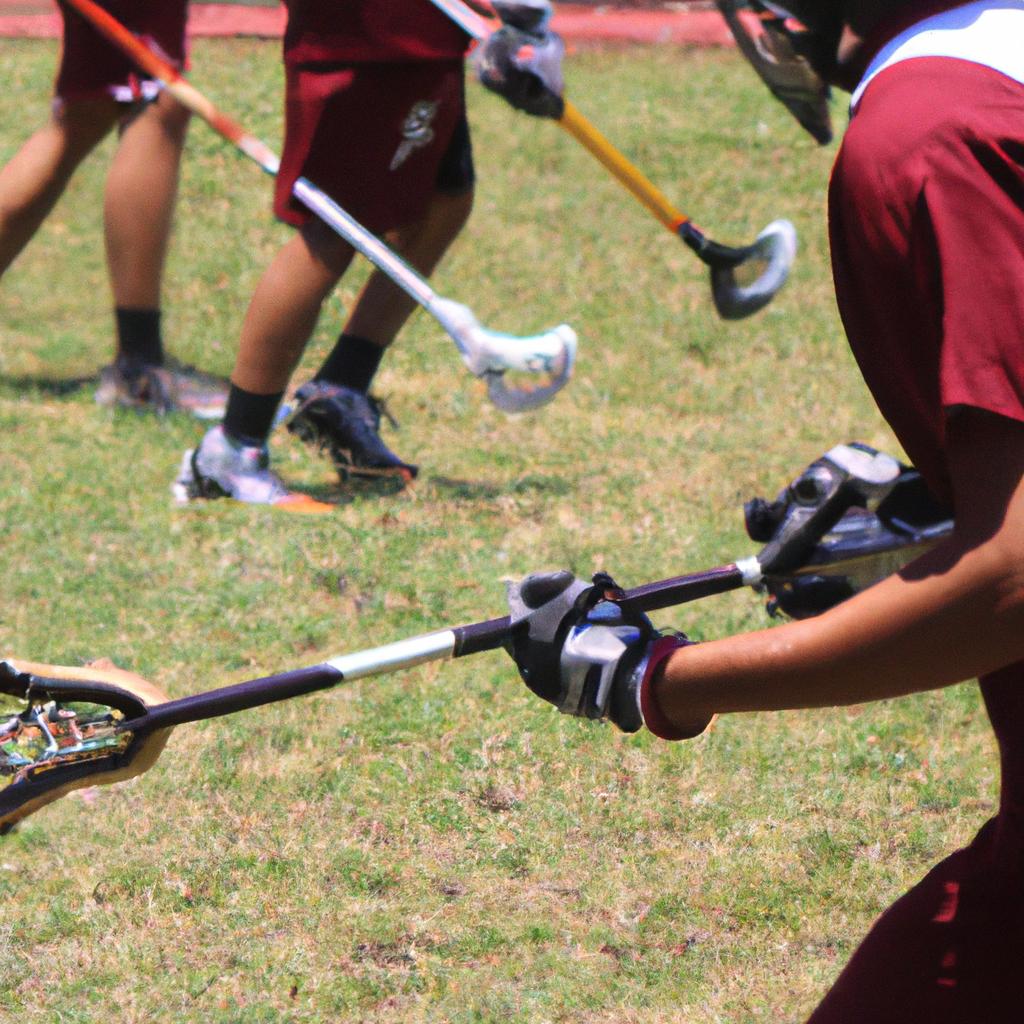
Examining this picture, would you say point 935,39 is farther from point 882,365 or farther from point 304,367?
point 304,367

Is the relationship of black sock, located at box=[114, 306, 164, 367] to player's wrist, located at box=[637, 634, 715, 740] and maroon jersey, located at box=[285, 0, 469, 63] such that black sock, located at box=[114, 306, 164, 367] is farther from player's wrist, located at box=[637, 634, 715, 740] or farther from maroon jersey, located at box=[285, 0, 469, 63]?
player's wrist, located at box=[637, 634, 715, 740]

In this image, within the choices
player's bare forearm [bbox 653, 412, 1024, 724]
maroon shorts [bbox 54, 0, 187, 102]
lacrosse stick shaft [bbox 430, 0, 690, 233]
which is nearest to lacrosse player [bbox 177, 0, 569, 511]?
lacrosse stick shaft [bbox 430, 0, 690, 233]

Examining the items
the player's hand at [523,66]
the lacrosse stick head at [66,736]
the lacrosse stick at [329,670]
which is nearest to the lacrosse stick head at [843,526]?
the lacrosse stick at [329,670]

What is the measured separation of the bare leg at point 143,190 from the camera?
16.6ft

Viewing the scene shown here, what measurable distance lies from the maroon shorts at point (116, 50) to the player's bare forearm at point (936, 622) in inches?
153

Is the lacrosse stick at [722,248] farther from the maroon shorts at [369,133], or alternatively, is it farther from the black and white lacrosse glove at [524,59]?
the maroon shorts at [369,133]

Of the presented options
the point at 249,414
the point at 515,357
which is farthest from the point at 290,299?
the point at 515,357

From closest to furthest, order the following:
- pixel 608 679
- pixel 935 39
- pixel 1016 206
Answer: pixel 1016 206 < pixel 935 39 < pixel 608 679

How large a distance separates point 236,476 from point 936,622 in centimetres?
313

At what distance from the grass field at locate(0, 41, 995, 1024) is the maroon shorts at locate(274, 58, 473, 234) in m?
0.85

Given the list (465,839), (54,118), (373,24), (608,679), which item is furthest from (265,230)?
(608,679)

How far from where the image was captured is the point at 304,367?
570cm

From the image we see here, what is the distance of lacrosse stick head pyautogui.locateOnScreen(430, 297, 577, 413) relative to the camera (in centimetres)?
402

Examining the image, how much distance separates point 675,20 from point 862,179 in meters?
7.29
